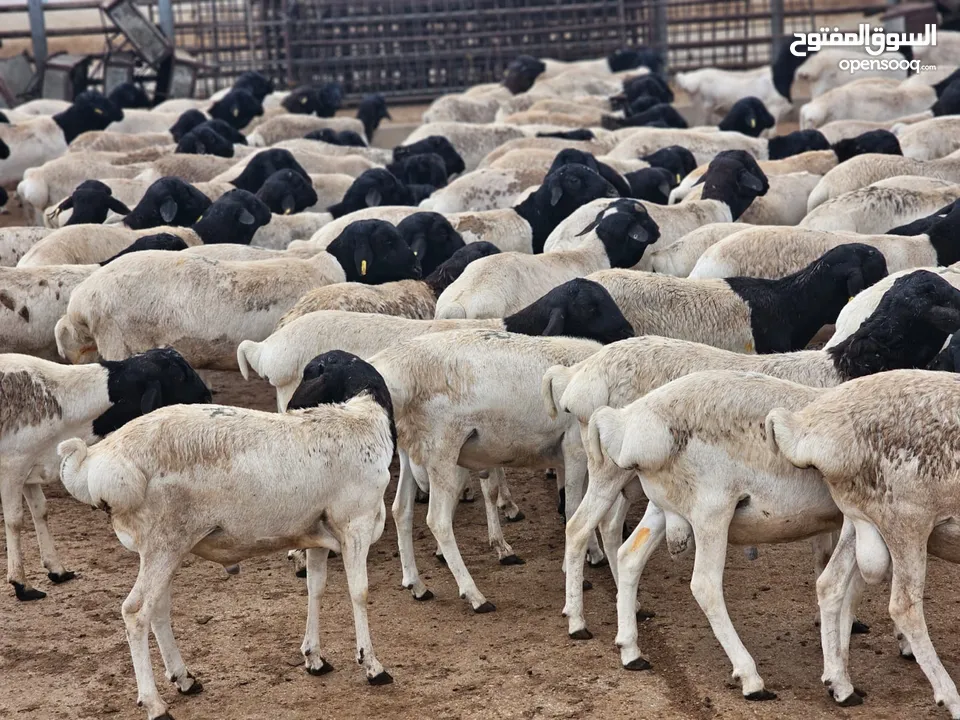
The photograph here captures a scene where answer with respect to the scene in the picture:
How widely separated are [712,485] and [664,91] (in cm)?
1580

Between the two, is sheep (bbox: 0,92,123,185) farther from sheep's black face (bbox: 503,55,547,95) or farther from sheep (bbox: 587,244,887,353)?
sheep (bbox: 587,244,887,353)

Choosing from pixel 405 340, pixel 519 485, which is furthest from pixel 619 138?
pixel 405 340

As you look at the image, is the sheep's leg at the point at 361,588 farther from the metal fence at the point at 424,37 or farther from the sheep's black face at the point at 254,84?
the metal fence at the point at 424,37

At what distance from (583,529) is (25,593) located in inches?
107

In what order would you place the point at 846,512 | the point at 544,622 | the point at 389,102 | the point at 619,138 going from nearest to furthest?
the point at 846,512 → the point at 544,622 → the point at 619,138 → the point at 389,102

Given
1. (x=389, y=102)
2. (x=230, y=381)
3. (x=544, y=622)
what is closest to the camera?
(x=544, y=622)

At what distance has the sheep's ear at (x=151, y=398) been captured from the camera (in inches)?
256

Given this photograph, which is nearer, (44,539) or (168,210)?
(44,539)

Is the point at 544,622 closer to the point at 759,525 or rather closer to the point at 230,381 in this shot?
the point at 759,525

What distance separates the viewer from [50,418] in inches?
257

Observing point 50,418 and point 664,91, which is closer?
point 50,418

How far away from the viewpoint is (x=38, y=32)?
23.2 metres

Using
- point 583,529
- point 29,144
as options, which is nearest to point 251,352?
point 583,529

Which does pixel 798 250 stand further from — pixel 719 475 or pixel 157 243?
pixel 157 243
